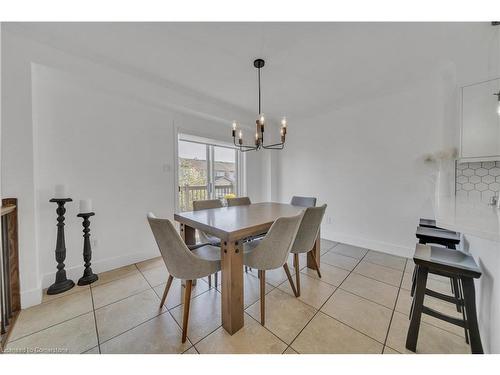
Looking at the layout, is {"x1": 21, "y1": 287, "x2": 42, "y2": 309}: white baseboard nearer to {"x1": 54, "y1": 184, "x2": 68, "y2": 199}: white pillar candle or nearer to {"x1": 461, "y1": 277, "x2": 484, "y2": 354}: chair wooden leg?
{"x1": 54, "y1": 184, "x2": 68, "y2": 199}: white pillar candle

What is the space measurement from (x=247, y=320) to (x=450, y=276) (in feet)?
4.48

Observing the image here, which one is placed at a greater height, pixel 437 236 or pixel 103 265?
pixel 437 236

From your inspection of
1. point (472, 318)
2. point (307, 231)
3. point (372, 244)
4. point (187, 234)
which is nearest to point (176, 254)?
point (187, 234)

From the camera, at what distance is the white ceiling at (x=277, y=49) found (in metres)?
1.54

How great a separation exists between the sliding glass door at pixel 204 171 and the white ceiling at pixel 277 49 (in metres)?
1.19

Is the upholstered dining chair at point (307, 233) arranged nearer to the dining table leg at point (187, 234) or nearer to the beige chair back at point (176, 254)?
the beige chair back at point (176, 254)

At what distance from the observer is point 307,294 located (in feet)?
5.81

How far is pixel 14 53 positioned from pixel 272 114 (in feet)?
10.7

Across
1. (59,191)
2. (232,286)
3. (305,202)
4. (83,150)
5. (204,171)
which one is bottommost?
(232,286)

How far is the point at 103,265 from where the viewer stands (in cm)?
220

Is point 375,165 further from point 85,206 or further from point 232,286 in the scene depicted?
point 85,206
